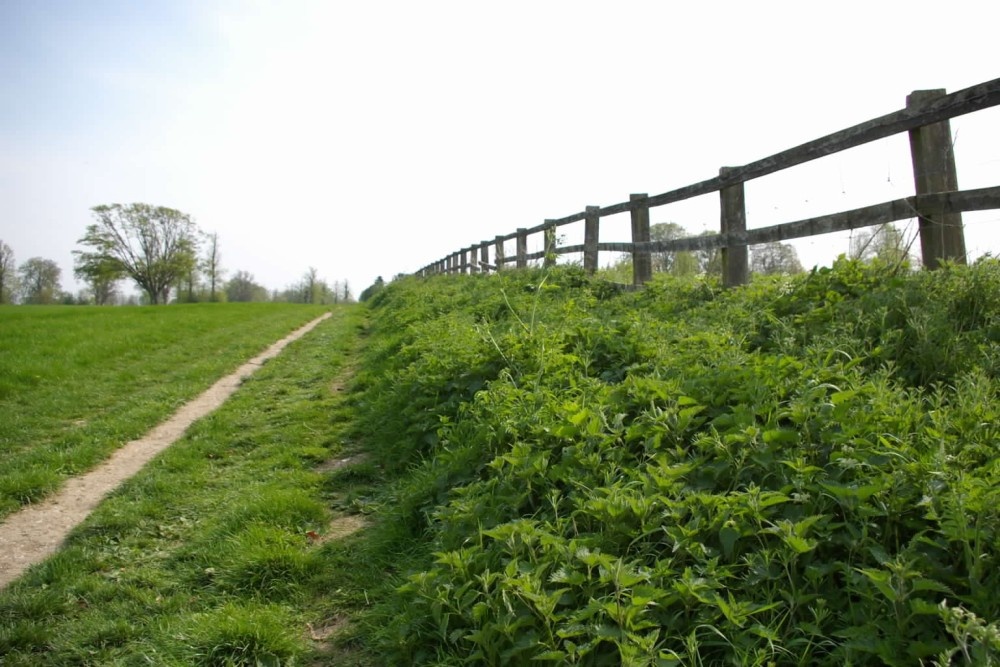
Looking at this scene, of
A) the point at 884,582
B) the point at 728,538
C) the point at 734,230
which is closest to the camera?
the point at 884,582

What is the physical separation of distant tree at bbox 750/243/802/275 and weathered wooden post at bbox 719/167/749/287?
0.16m

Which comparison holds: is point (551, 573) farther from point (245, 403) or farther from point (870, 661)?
point (245, 403)

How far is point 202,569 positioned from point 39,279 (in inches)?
4715

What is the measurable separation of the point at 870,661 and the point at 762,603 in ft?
1.11

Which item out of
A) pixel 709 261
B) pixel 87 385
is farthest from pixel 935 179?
pixel 87 385

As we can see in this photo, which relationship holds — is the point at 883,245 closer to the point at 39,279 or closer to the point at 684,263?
the point at 684,263

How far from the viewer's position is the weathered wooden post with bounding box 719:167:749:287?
629cm

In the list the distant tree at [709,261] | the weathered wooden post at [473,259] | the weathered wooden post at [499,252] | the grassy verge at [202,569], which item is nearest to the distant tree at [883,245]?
the distant tree at [709,261]

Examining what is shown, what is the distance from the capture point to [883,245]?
194 inches

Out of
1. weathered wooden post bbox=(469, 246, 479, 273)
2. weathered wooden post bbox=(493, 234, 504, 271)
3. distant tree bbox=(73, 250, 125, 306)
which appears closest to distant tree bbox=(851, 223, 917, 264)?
weathered wooden post bbox=(493, 234, 504, 271)

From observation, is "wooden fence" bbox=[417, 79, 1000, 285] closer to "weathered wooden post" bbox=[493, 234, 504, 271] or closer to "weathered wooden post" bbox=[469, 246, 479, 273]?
"weathered wooden post" bbox=[493, 234, 504, 271]

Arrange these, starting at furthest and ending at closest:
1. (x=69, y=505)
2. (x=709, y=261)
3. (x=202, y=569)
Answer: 1. (x=709, y=261)
2. (x=69, y=505)
3. (x=202, y=569)

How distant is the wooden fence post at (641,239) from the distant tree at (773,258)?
1536 millimetres

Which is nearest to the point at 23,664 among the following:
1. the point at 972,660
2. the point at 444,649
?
the point at 444,649
